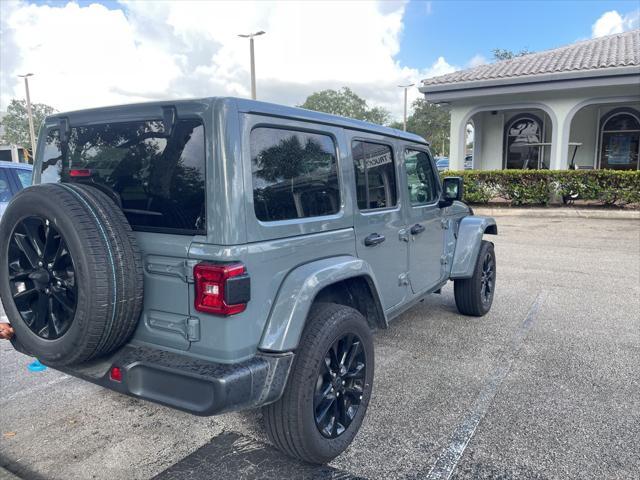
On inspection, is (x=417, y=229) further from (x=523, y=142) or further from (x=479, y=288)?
(x=523, y=142)

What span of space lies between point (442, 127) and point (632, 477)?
4818 cm

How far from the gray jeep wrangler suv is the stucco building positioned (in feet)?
42.6

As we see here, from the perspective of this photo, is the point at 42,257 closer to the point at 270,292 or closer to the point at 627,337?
the point at 270,292

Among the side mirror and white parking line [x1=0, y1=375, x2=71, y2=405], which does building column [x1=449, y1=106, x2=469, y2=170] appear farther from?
white parking line [x1=0, y1=375, x2=71, y2=405]

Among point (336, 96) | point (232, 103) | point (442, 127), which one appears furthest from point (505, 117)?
Result: point (336, 96)

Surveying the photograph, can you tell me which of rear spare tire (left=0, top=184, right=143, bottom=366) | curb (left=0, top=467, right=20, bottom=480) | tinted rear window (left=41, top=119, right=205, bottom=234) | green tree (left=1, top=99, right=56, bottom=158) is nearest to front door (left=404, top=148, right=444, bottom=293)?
tinted rear window (left=41, top=119, right=205, bottom=234)

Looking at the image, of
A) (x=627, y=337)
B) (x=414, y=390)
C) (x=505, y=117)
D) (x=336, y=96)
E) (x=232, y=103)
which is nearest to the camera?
(x=232, y=103)

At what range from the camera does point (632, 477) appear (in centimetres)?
253

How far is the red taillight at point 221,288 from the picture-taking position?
2166mm

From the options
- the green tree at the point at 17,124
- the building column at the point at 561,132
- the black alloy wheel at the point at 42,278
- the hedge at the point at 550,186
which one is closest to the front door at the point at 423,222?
the black alloy wheel at the point at 42,278

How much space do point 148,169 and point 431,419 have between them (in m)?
2.25

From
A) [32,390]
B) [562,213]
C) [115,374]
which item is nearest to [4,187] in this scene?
[32,390]

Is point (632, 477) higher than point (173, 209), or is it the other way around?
point (173, 209)

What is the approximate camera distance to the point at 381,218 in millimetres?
3373
